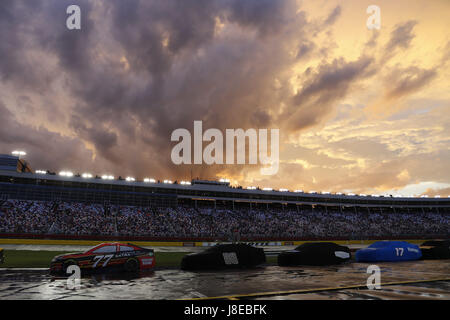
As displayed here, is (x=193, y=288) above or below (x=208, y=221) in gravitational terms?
above

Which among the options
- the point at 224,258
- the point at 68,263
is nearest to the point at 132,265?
the point at 68,263

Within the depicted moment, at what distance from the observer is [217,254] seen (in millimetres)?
13531

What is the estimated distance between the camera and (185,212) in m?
51.3

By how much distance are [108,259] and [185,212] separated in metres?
39.7

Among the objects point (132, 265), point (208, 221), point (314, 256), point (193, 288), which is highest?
point (193, 288)

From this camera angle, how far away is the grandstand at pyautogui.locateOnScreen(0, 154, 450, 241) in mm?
39344

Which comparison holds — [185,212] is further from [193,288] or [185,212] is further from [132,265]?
[193,288]

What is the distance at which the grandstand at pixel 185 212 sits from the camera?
39.3 meters

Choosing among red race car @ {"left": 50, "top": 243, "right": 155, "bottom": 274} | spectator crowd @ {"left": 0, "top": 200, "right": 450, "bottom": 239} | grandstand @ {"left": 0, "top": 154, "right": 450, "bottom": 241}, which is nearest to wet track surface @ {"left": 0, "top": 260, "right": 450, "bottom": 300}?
red race car @ {"left": 50, "top": 243, "right": 155, "bottom": 274}

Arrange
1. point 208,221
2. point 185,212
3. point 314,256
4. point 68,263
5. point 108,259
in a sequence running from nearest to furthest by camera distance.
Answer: point 68,263 < point 108,259 < point 314,256 < point 208,221 < point 185,212

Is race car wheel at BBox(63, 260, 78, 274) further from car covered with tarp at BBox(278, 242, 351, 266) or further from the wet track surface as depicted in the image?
car covered with tarp at BBox(278, 242, 351, 266)

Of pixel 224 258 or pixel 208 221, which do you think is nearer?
pixel 224 258
